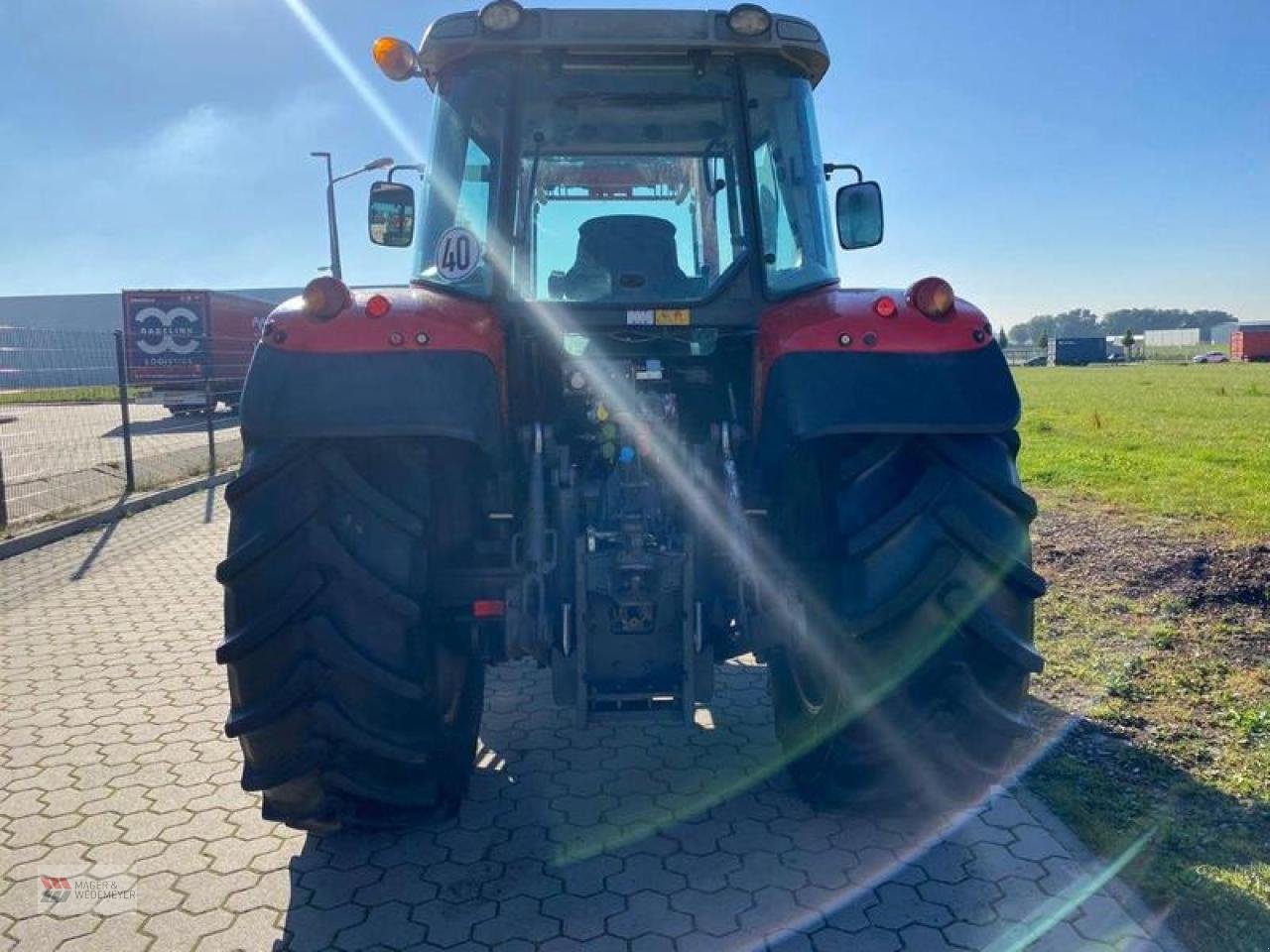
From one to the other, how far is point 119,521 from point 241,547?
27.7 feet

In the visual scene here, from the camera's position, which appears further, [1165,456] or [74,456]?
[74,456]

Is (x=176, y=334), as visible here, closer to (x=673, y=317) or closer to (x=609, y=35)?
(x=609, y=35)

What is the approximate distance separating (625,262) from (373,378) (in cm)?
124

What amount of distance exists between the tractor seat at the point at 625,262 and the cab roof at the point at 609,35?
653 millimetres

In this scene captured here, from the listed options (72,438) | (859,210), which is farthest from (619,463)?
(72,438)

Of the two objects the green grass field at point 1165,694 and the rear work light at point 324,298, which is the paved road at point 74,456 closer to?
the rear work light at point 324,298

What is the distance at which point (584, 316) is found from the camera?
3451 millimetres

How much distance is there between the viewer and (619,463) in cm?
338

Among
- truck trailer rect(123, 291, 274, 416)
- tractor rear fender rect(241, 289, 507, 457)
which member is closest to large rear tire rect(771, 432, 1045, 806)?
tractor rear fender rect(241, 289, 507, 457)

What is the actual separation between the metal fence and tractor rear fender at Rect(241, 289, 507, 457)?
741 cm

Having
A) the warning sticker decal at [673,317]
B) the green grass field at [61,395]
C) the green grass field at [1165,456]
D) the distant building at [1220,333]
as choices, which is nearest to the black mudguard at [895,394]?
the warning sticker decal at [673,317]

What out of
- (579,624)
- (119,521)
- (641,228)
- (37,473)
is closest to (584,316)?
(641,228)

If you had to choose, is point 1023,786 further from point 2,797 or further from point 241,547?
point 2,797

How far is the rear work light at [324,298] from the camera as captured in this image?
301 cm
